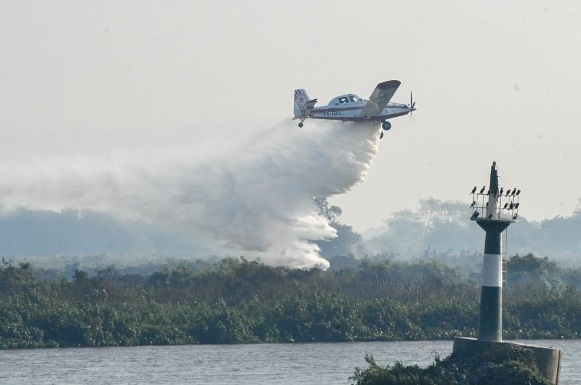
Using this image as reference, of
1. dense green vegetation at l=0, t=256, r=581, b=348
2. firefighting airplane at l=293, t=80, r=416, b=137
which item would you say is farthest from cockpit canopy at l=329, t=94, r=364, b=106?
dense green vegetation at l=0, t=256, r=581, b=348

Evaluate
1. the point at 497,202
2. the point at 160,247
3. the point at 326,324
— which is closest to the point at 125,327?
the point at 326,324

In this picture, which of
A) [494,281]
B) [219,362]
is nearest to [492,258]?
[494,281]

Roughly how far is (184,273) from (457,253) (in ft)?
365

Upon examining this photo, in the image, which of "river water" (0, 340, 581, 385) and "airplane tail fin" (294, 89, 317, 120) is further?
"airplane tail fin" (294, 89, 317, 120)

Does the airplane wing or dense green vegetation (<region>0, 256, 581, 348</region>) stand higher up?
the airplane wing

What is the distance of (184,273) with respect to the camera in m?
76.2

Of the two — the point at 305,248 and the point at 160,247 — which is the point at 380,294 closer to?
the point at 305,248

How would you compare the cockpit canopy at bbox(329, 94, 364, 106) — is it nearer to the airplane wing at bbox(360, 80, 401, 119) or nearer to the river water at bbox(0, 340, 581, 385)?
the airplane wing at bbox(360, 80, 401, 119)

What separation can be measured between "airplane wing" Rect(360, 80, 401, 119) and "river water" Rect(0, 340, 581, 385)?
11339 mm

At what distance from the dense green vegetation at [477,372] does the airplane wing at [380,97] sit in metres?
23.0

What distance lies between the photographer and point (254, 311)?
65.0 meters

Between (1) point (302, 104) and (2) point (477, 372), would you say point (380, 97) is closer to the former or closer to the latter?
(1) point (302, 104)

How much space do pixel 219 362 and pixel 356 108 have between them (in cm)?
1545

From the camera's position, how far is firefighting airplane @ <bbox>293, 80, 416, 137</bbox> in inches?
2409
